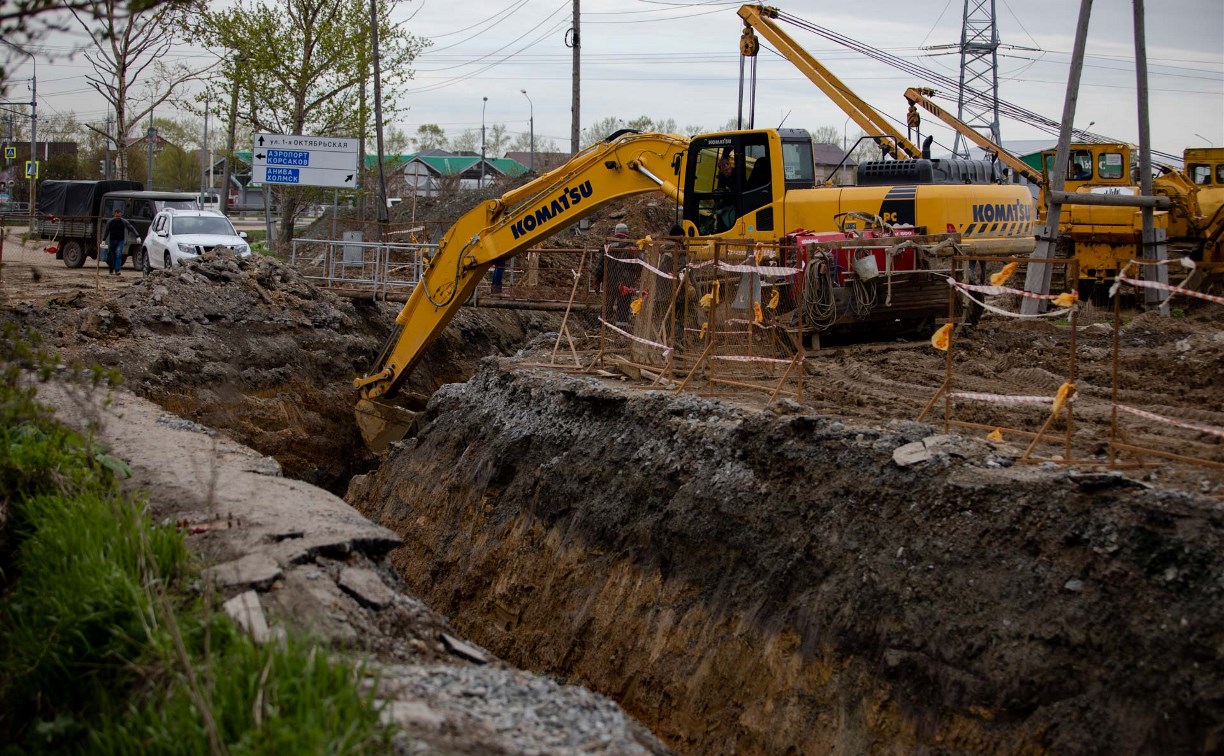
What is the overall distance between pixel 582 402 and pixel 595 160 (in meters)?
3.93

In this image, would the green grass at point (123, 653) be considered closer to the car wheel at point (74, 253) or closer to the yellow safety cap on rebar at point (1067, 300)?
the yellow safety cap on rebar at point (1067, 300)

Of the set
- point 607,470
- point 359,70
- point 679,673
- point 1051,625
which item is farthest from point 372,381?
point 359,70

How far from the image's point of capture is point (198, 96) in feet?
115

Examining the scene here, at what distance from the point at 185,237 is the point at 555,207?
14151 mm

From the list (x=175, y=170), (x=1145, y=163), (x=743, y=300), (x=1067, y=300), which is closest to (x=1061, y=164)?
(x=1145, y=163)

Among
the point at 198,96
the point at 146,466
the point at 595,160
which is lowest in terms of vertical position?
the point at 146,466

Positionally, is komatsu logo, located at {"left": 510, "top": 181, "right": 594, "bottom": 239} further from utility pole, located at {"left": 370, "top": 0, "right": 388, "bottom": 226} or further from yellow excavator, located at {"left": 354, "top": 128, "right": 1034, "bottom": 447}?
utility pole, located at {"left": 370, "top": 0, "right": 388, "bottom": 226}

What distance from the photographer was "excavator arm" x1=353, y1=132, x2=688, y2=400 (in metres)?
14.4

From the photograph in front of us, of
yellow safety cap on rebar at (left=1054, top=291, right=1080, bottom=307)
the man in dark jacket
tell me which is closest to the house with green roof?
the man in dark jacket

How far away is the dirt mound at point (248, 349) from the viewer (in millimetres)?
16938

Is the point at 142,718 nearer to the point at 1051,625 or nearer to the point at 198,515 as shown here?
the point at 198,515

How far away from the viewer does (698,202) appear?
1540 cm

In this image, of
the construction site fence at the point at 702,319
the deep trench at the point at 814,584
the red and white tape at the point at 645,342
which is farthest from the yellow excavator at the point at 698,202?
the deep trench at the point at 814,584

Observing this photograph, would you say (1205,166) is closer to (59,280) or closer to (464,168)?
(59,280)
